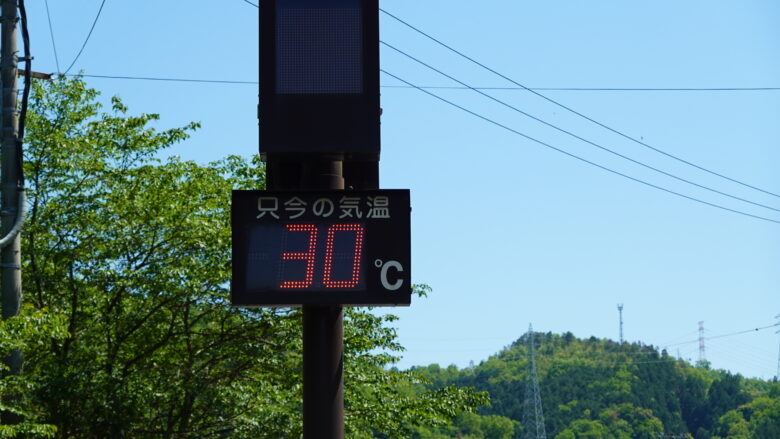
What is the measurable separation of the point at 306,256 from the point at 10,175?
11.1m

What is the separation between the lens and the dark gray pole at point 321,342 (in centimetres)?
760

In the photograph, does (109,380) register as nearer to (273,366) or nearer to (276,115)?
(273,366)

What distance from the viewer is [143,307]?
67.3 ft

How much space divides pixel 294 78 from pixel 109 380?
13.0 m

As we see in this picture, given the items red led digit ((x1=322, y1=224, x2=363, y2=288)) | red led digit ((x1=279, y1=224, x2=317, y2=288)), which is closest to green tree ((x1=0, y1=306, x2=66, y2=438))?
red led digit ((x1=279, y1=224, x2=317, y2=288))

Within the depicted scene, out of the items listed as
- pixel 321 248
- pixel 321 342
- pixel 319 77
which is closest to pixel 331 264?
pixel 321 248

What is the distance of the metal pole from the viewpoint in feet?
55.4

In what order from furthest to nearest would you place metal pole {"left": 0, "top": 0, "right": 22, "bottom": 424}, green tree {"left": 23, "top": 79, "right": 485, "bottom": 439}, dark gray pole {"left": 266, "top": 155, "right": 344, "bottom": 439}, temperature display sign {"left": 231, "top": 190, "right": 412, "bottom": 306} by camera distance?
green tree {"left": 23, "top": 79, "right": 485, "bottom": 439}
metal pole {"left": 0, "top": 0, "right": 22, "bottom": 424}
dark gray pole {"left": 266, "top": 155, "right": 344, "bottom": 439}
temperature display sign {"left": 231, "top": 190, "right": 412, "bottom": 306}

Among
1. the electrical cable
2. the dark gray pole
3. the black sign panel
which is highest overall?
the electrical cable

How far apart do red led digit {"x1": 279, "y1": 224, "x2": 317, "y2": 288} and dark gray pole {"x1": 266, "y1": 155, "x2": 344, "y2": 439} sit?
26 centimetres

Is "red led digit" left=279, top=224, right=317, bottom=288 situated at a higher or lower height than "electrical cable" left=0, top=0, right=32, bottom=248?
lower

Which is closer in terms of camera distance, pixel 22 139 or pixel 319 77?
pixel 319 77

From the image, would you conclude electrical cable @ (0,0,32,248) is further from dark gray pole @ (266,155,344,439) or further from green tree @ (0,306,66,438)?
dark gray pole @ (266,155,344,439)

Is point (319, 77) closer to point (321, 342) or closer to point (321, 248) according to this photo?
point (321, 248)
